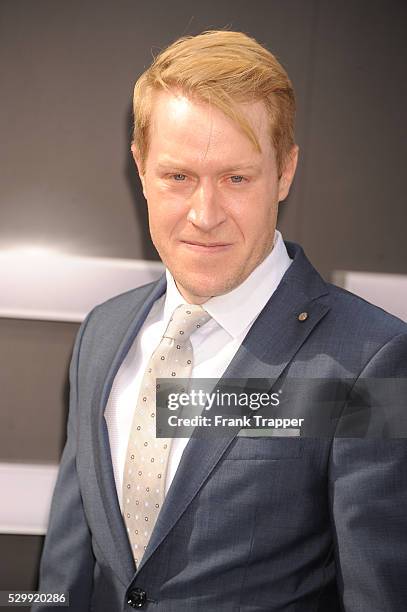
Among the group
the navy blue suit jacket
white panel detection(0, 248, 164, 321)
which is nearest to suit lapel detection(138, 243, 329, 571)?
the navy blue suit jacket

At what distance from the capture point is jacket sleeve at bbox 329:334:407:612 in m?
0.86

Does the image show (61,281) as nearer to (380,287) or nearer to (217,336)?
(217,336)

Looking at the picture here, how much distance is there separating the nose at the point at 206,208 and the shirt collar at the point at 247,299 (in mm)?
88

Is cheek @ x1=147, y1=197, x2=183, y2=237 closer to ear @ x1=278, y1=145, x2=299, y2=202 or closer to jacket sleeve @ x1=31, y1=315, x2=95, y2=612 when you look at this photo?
ear @ x1=278, y1=145, x2=299, y2=202

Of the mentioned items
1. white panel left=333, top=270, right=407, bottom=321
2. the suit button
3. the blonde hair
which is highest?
the blonde hair

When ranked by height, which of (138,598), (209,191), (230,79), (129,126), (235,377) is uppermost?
(129,126)

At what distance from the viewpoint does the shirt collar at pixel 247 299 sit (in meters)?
A: 0.97

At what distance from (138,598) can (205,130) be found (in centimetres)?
56

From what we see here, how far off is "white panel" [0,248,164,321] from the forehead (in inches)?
13.7

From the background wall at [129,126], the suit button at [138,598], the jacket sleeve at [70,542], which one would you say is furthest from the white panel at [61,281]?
the suit button at [138,598]

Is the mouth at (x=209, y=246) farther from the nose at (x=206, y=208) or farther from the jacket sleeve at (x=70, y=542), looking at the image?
the jacket sleeve at (x=70, y=542)

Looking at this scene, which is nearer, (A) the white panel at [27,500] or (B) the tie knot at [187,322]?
(B) the tie knot at [187,322]

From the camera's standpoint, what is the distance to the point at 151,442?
960mm

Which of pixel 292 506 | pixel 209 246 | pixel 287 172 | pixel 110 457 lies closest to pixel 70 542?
pixel 110 457
